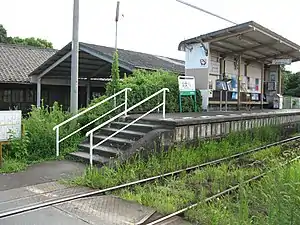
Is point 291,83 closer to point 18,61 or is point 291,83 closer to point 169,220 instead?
point 18,61

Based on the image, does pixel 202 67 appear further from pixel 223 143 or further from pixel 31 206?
pixel 31 206

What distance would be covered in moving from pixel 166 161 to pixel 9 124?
3.63 meters

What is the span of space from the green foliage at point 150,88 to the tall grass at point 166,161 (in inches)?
104

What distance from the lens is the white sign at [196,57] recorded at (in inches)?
544

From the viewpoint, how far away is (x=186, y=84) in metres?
12.6

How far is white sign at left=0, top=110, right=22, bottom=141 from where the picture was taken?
750cm

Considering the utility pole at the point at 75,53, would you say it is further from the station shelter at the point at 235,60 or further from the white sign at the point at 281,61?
the white sign at the point at 281,61

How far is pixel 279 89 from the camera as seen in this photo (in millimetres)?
19500

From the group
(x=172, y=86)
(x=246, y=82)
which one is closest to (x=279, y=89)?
(x=246, y=82)

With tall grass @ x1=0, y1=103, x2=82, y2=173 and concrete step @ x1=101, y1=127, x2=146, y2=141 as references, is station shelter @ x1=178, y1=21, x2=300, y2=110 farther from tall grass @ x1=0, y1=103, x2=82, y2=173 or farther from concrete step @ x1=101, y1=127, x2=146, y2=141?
tall grass @ x1=0, y1=103, x2=82, y2=173

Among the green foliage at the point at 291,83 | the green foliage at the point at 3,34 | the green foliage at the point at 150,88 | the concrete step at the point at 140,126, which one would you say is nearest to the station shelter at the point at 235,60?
the green foliage at the point at 150,88

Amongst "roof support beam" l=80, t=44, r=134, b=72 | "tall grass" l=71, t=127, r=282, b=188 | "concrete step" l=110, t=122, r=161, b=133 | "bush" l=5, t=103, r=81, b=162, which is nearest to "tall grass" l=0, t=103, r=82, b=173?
"bush" l=5, t=103, r=81, b=162

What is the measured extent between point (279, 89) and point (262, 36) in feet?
22.6

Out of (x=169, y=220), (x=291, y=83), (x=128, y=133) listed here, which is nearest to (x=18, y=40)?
(x=291, y=83)
